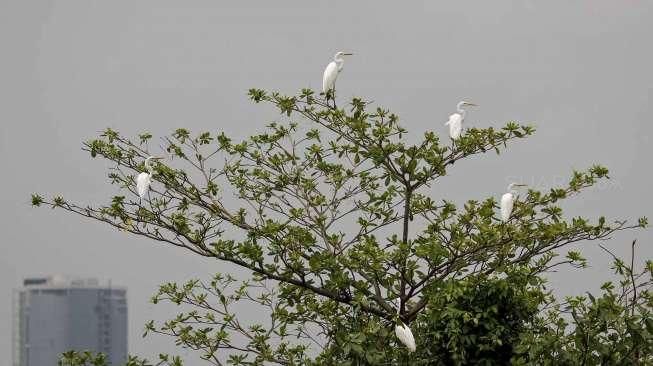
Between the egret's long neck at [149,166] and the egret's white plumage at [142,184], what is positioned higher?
the egret's long neck at [149,166]

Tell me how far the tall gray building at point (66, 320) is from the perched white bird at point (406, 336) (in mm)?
64483

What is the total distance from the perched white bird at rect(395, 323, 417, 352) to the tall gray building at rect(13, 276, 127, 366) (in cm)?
6448

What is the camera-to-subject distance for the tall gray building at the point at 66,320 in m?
72.1

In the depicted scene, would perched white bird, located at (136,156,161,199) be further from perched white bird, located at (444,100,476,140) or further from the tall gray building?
the tall gray building

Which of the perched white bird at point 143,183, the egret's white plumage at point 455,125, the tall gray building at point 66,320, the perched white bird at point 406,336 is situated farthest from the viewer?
the tall gray building at point 66,320

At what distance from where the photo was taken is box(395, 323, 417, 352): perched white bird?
768 centimetres

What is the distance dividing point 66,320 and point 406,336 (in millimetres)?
67261

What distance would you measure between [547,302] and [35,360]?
214 feet

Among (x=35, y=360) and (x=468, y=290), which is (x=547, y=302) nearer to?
(x=468, y=290)

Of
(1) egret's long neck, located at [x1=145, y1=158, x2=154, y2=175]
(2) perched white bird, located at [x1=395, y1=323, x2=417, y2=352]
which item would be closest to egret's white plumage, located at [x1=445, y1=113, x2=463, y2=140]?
(2) perched white bird, located at [x1=395, y1=323, x2=417, y2=352]

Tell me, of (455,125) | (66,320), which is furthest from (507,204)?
(66,320)

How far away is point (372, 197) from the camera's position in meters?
9.05

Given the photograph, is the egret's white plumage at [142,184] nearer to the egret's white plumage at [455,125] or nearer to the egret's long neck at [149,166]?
the egret's long neck at [149,166]

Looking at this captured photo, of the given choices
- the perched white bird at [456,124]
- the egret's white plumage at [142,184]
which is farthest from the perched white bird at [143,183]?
the perched white bird at [456,124]
